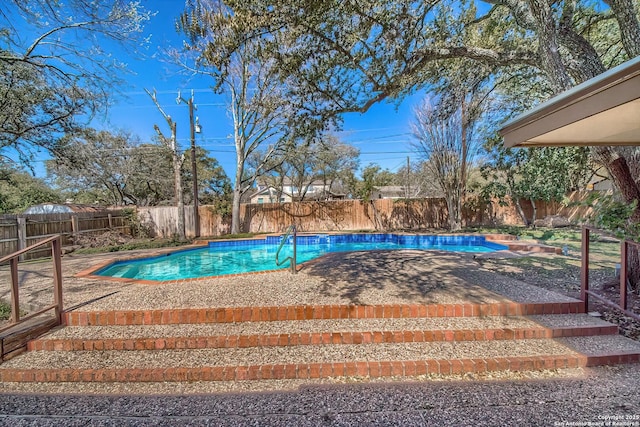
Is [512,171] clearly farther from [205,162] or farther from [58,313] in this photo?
[205,162]

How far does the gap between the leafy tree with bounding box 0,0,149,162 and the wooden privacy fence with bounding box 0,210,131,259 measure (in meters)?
2.76

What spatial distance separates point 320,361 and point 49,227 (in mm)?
10607

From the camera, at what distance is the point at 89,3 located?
174 inches

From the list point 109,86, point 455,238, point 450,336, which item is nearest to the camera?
point 450,336

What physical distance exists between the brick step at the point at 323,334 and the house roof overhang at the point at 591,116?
182 cm

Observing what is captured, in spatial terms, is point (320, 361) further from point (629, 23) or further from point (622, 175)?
point (629, 23)

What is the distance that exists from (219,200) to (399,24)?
11.1 metres

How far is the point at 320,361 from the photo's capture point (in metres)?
2.30

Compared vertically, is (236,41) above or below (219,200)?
above

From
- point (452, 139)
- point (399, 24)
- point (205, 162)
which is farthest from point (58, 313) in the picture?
point (205, 162)

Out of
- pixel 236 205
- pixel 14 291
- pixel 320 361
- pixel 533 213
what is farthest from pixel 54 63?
pixel 533 213

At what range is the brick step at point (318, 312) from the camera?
2.98 meters

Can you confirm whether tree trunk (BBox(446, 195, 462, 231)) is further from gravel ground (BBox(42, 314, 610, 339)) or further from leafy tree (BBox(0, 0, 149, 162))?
leafy tree (BBox(0, 0, 149, 162))

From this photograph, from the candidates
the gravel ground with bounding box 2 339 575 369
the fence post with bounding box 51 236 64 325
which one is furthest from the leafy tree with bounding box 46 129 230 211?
the gravel ground with bounding box 2 339 575 369
